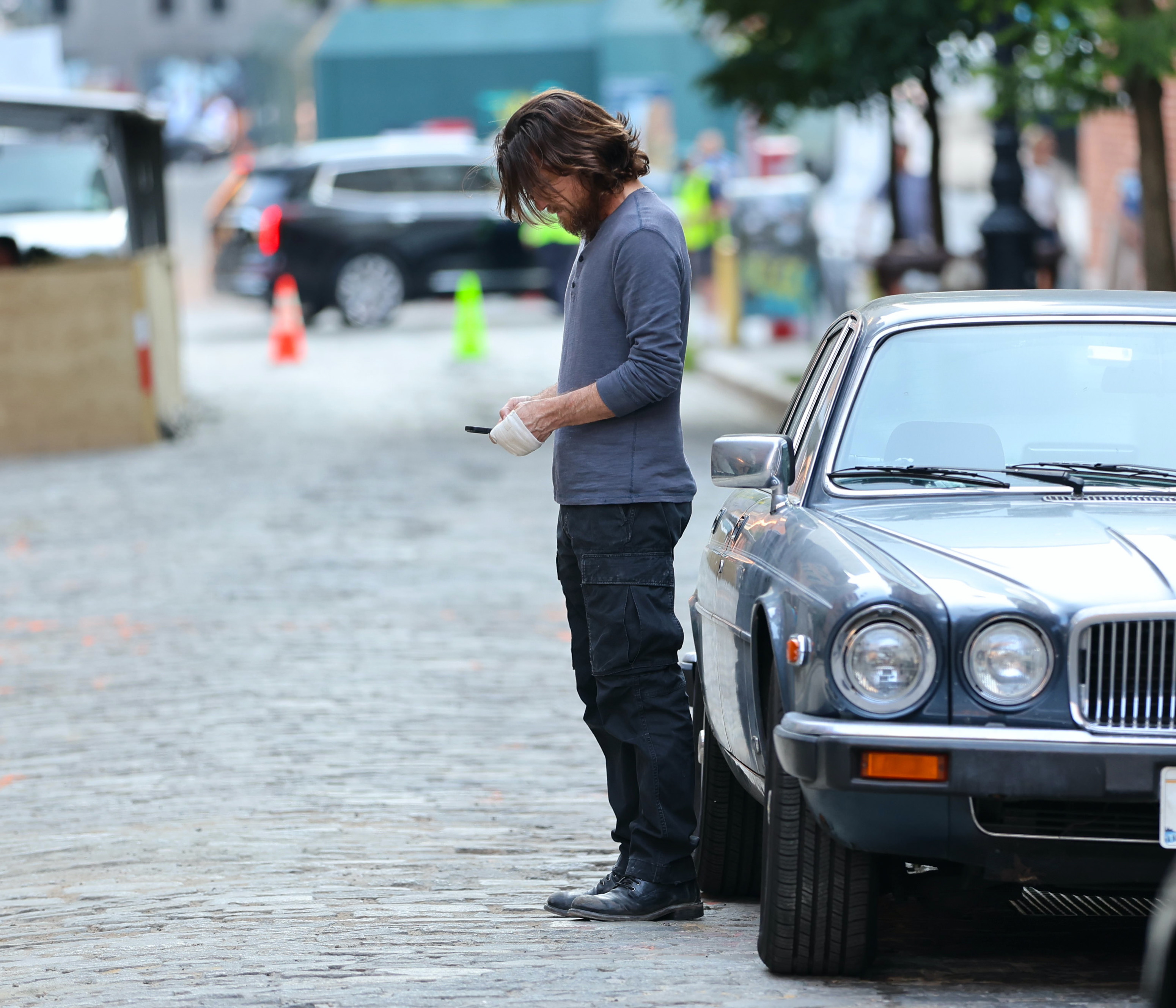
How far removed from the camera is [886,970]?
4492 mm

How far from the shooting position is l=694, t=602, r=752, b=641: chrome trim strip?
479 centimetres

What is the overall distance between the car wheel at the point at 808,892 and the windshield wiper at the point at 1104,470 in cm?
90

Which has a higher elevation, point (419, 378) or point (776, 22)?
point (776, 22)

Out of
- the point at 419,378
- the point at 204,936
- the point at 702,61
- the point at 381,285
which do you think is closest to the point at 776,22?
the point at 419,378

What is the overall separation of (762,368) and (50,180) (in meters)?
7.06

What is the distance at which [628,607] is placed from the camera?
16.2 ft

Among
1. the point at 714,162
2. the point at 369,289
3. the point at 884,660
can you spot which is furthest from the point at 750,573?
the point at 714,162

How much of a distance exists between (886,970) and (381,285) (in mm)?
24212

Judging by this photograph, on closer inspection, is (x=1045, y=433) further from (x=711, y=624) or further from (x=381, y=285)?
(x=381, y=285)

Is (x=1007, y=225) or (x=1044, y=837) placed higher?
(x=1007, y=225)

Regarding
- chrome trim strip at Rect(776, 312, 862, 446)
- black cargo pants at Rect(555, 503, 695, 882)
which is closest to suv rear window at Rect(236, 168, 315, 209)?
chrome trim strip at Rect(776, 312, 862, 446)

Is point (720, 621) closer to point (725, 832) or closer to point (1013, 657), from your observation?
point (725, 832)

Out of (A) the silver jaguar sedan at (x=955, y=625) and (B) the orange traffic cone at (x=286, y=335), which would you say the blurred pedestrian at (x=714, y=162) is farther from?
(A) the silver jaguar sedan at (x=955, y=625)

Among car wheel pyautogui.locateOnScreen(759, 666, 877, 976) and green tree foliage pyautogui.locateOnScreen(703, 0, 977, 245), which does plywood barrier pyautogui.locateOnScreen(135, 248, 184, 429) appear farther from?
car wheel pyautogui.locateOnScreen(759, 666, 877, 976)
